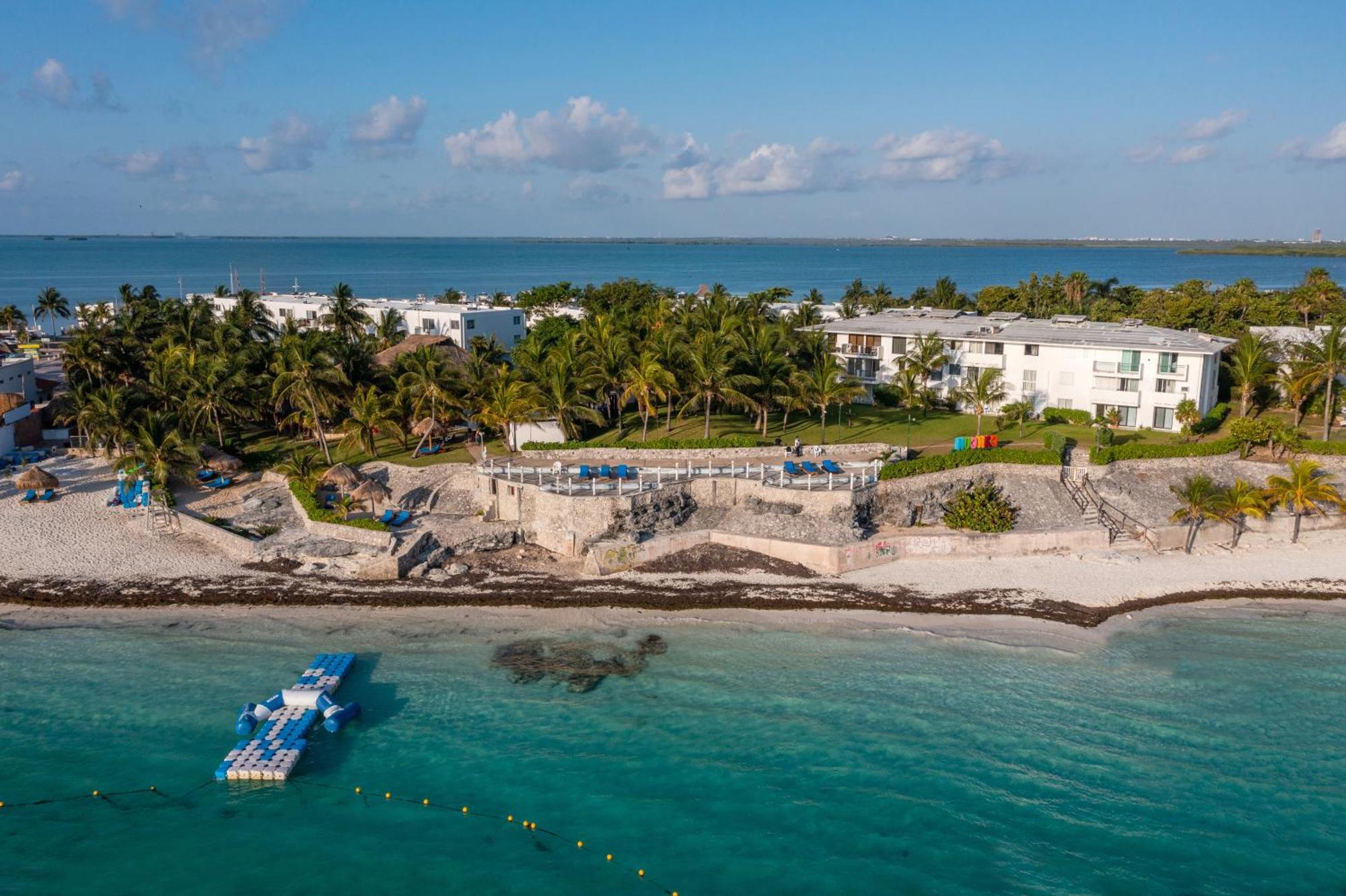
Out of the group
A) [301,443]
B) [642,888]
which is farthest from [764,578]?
[301,443]

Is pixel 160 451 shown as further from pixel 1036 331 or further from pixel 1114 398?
pixel 1114 398

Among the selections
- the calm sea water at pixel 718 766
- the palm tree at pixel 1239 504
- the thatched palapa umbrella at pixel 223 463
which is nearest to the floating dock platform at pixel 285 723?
the calm sea water at pixel 718 766

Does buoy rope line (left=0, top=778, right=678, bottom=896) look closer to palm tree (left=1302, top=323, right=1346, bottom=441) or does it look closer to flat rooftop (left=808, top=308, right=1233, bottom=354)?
flat rooftop (left=808, top=308, right=1233, bottom=354)

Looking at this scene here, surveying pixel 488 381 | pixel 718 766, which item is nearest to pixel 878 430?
pixel 488 381

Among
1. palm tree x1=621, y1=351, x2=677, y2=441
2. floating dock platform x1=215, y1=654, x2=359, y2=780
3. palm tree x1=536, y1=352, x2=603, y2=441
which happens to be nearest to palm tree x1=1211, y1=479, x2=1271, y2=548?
palm tree x1=621, y1=351, x2=677, y2=441

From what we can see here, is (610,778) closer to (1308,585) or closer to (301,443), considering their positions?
(1308,585)
